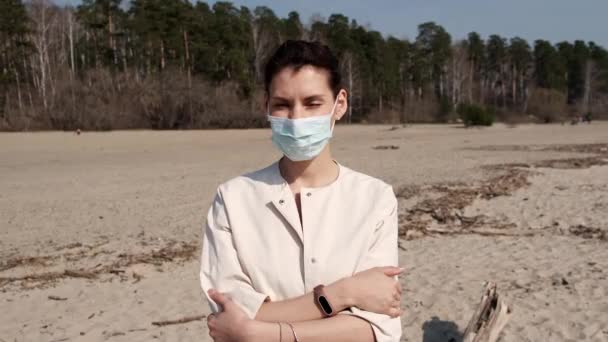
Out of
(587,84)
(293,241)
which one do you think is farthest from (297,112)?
(587,84)

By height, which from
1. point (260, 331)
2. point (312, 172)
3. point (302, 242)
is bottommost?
point (260, 331)

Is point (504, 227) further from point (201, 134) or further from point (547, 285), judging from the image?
point (201, 134)

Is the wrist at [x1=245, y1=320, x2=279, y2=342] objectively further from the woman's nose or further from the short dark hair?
the short dark hair

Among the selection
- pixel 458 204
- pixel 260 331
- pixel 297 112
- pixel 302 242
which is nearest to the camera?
pixel 260 331

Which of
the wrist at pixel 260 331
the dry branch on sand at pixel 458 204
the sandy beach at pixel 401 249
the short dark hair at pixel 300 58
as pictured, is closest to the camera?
the wrist at pixel 260 331

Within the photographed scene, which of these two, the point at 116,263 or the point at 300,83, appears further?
the point at 116,263

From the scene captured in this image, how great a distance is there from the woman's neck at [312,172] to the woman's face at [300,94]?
18 centimetres

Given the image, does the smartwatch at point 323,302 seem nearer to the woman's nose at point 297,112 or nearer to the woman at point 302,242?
the woman at point 302,242

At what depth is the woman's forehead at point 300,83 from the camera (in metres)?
2.01

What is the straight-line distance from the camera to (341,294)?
1.94 metres

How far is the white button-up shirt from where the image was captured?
1981 millimetres

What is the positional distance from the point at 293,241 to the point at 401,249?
646 centimetres

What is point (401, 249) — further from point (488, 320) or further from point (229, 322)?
point (229, 322)

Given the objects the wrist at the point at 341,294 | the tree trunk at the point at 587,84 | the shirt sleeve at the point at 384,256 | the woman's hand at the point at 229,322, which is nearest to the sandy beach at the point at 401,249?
the shirt sleeve at the point at 384,256
